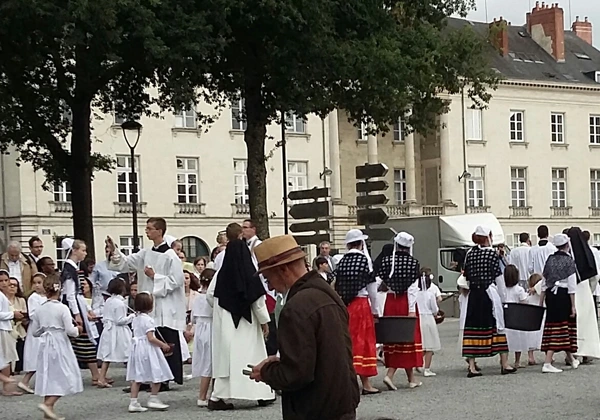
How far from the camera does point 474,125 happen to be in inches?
2606

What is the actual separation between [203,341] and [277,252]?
26.1 feet

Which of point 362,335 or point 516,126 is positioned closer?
point 362,335

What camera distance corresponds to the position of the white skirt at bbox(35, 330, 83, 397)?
41.6ft

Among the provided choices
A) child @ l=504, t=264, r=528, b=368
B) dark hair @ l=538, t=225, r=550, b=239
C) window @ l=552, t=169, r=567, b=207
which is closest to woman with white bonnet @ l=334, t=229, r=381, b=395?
child @ l=504, t=264, r=528, b=368

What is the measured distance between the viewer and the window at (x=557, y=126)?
227 feet

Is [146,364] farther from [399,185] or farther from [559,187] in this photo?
[559,187]

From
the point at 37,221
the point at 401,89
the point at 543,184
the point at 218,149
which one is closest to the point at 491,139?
the point at 543,184

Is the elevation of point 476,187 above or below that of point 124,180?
below

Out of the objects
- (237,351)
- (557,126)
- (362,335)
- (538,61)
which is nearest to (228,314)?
(237,351)

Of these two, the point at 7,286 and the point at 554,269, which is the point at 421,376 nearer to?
the point at 554,269

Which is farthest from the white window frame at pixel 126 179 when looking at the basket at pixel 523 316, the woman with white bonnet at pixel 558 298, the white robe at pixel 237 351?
the white robe at pixel 237 351

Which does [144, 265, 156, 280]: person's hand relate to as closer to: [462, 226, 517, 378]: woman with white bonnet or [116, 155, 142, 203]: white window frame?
[462, 226, 517, 378]: woman with white bonnet

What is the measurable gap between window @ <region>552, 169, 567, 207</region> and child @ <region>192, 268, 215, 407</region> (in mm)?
57602

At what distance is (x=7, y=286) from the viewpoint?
16312 mm
